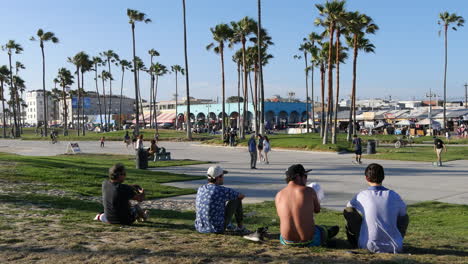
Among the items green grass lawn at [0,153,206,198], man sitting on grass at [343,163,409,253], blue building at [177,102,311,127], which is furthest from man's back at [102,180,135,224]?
blue building at [177,102,311,127]

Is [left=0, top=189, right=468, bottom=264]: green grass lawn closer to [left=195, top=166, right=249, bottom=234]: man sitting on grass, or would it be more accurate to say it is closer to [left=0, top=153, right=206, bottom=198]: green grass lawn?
[left=195, top=166, right=249, bottom=234]: man sitting on grass

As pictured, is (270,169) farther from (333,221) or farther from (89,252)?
(89,252)

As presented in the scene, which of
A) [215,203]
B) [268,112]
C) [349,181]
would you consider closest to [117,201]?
[215,203]

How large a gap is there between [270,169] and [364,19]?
21.8 metres

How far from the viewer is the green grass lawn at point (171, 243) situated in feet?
18.0

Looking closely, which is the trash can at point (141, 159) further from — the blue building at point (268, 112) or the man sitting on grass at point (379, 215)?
the blue building at point (268, 112)

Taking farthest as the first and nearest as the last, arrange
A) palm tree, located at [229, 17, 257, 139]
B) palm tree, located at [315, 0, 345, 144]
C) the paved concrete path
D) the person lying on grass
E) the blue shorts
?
palm tree, located at [229, 17, 257, 139] < palm tree, located at [315, 0, 345, 144] < the paved concrete path < the person lying on grass < the blue shorts

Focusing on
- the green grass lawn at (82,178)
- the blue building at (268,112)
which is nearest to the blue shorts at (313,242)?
the green grass lawn at (82,178)

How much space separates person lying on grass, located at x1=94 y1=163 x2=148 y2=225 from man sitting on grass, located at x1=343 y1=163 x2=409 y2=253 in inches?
135

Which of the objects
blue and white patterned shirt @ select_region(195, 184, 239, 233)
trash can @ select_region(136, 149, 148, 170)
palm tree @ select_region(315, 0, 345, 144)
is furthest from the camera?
palm tree @ select_region(315, 0, 345, 144)

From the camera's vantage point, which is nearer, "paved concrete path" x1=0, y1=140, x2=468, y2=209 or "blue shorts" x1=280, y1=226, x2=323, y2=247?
"blue shorts" x1=280, y1=226, x2=323, y2=247

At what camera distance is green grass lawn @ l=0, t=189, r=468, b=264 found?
18.0ft

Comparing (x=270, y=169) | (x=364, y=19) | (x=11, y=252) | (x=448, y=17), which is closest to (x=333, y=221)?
(x=11, y=252)

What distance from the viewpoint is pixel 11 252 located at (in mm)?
5781
